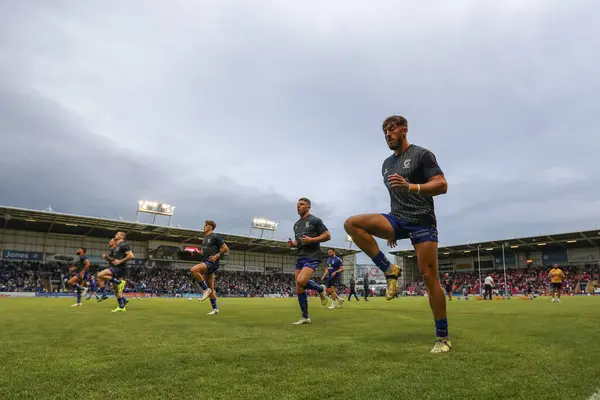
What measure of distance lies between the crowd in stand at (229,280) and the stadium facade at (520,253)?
4.57ft

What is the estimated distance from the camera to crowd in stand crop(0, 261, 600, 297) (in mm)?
45094

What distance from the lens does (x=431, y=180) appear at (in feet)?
13.9

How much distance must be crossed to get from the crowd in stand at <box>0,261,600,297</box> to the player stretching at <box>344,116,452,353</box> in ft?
Answer: 121

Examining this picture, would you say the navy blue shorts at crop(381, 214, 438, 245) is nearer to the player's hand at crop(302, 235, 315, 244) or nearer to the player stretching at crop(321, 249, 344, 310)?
the player's hand at crop(302, 235, 315, 244)

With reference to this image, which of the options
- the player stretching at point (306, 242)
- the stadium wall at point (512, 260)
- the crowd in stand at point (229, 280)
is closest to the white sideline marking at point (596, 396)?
the player stretching at point (306, 242)

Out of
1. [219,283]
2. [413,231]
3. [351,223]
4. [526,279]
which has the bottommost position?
[219,283]

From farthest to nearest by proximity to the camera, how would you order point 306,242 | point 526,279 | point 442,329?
point 526,279
point 306,242
point 442,329

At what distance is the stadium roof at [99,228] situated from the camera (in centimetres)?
4398

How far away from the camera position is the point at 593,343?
4.10m

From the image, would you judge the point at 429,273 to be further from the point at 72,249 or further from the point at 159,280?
the point at 72,249

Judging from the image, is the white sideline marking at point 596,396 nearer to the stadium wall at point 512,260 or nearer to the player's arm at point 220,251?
the player's arm at point 220,251

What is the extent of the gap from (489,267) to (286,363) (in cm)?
7246

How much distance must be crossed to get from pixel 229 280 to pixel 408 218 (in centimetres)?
5876

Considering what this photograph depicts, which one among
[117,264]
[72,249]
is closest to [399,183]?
[117,264]
